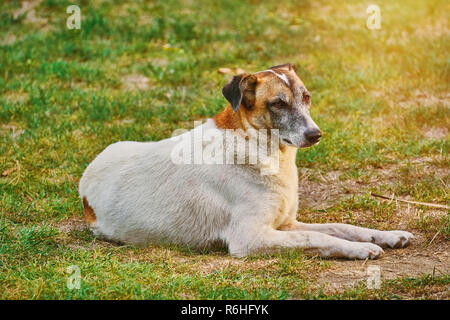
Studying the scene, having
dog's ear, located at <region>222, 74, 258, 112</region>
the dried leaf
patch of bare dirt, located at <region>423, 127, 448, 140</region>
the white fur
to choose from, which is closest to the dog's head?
Result: dog's ear, located at <region>222, 74, 258, 112</region>

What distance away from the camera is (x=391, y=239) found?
4.73 metres

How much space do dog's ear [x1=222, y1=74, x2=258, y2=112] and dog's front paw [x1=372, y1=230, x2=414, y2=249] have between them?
57.3 inches

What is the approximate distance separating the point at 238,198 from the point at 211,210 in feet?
0.82

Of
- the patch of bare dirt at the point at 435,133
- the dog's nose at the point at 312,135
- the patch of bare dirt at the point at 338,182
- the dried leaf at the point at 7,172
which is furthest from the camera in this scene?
the patch of bare dirt at the point at 435,133

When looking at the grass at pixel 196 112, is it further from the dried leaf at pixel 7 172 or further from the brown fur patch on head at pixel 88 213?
the brown fur patch on head at pixel 88 213

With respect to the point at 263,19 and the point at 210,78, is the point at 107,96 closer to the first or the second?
the point at 210,78

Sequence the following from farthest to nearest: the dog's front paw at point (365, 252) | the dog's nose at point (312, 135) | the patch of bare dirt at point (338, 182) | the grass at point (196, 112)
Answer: the patch of bare dirt at point (338, 182), the dog's nose at point (312, 135), the dog's front paw at point (365, 252), the grass at point (196, 112)

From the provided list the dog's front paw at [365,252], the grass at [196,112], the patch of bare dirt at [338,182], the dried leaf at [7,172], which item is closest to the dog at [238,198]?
the dog's front paw at [365,252]

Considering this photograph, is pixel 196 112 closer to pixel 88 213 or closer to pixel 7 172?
pixel 7 172

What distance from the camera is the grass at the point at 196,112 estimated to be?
13.9 feet

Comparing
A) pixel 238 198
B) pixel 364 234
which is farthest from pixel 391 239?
pixel 238 198

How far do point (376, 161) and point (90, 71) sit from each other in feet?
14.5

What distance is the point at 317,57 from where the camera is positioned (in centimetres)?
889

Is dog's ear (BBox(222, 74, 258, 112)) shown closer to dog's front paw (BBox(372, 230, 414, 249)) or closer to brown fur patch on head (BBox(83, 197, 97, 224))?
dog's front paw (BBox(372, 230, 414, 249))
